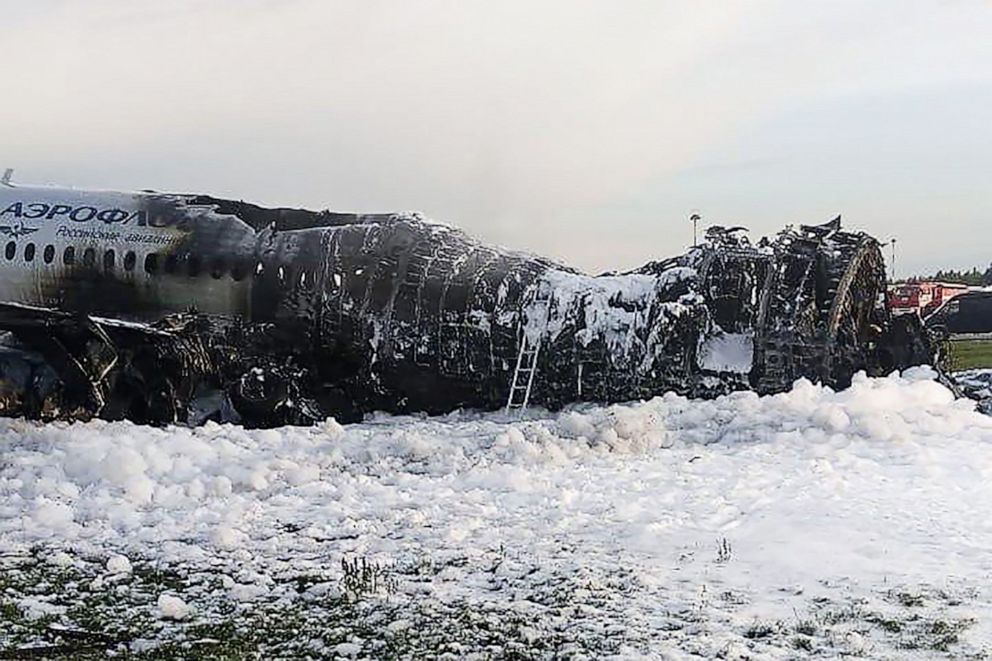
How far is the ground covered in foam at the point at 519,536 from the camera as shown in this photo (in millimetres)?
6129

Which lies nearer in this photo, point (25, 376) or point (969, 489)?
point (969, 489)

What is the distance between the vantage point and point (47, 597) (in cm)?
697

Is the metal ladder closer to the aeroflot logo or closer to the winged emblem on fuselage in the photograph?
the aeroflot logo

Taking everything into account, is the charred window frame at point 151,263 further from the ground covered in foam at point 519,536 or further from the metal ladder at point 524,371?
the metal ladder at point 524,371

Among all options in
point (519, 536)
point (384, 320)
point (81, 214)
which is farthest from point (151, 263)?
point (519, 536)

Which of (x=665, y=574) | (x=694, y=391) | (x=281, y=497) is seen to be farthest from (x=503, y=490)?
(x=694, y=391)

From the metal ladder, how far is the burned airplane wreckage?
2 cm

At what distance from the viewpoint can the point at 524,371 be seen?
14.6m

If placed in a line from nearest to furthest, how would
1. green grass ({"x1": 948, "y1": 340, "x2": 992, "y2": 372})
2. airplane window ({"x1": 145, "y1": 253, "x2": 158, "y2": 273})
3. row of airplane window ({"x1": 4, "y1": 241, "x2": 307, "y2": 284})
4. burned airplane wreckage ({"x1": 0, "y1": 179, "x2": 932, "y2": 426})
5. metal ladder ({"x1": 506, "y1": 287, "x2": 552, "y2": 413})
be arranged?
burned airplane wreckage ({"x1": 0, "y1": 179, "x2": 932, "y2": 426}), metal ladder ({"x1": 506, "y1": 287, "x2": 552, "y2": 413}), row of airplane window ({"x1": 4, "y1": 241, "x2": 307, "y2": 284}), airplane window ({"x1": 145, "y1": 253, "x2": 158, "y2": 273}), green grass ({"x1": 948, "y1": 340, "x2": 992, "y2": 372})

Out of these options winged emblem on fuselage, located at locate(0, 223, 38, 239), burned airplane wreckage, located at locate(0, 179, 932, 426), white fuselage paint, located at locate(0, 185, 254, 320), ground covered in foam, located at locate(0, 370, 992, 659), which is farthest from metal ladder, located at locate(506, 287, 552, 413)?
winged emblem on fuselage, located at locate(0, 223, 38, 239)

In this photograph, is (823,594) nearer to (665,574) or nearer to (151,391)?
(665,574)

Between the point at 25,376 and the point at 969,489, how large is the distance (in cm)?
1020

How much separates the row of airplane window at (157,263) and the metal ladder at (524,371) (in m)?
3.17

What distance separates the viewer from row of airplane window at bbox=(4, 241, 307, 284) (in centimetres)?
1573
